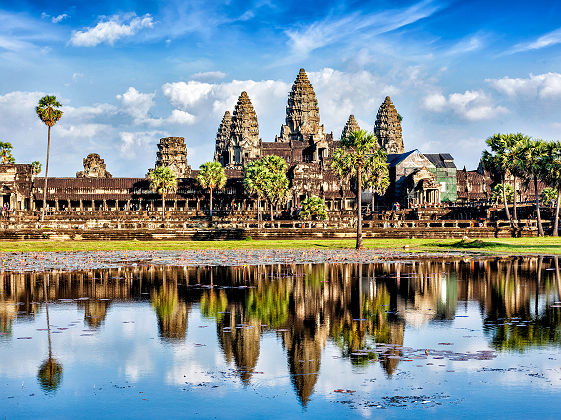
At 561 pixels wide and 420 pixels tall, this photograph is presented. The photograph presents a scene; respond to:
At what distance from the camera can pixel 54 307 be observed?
22.5 m

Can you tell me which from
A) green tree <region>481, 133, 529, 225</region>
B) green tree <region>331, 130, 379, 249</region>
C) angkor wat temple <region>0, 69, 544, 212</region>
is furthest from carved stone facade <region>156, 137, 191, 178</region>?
green tree <region>331, 130, 379, 249</region>

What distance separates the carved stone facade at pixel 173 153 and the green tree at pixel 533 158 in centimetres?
9180

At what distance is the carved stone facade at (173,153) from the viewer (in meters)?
166

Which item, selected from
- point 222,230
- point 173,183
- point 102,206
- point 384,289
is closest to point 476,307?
point 384,289

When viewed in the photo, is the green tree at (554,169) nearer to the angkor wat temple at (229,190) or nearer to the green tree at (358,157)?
the green tree at (358,157)

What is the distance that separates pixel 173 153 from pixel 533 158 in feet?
322

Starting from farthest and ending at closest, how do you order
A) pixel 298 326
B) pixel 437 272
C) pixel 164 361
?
pixel 437 272 → pixel 298 326 → pixel 164 361

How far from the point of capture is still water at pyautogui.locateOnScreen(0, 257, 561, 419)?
12.0 meters

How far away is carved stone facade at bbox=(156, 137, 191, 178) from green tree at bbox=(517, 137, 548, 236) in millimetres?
91796

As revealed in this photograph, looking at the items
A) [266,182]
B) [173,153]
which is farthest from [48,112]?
[173,153]

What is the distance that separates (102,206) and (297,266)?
111 meters

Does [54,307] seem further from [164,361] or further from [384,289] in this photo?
[384,289]

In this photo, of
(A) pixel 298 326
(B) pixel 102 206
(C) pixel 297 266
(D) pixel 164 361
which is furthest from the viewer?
(B) pixel 102 206

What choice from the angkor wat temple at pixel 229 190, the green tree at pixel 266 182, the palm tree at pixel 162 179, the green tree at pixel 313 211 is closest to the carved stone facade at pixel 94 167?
the angkor wat temple at pixel 229 190
